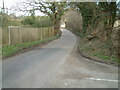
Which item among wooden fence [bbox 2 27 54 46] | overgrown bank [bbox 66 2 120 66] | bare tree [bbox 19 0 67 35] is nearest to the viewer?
overgrown bank [bbox 66 2 120 66]

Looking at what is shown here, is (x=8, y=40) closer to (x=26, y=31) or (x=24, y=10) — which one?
(x=26, y=31)

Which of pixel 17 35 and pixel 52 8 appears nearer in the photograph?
pixel 17 35

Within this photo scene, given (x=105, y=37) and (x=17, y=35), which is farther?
(x=17, y=35)

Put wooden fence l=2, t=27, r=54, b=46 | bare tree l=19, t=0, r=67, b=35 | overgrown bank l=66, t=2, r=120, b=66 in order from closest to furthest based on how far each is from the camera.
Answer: overgrown bank l=66, t=2, r=120, b=66 < wooden fence l=2, t=27, r=54, b=46 < bare tree l=19, t=0, r=67, b=35

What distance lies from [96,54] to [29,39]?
903 cm

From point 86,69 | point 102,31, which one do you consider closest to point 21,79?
point 86,69

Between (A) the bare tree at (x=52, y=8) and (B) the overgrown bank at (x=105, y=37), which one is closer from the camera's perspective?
(B) the overgrown bank at (x=105, y=37)

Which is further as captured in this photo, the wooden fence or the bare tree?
the bare tree

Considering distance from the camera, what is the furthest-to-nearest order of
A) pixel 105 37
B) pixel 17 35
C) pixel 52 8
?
pixel 52 8 → pixel 17 35 → pixel 105 37

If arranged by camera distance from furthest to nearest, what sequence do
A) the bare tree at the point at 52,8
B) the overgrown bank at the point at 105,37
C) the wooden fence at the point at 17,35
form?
the bare tree at the point at 52,8
the wooden fence at the point at 17,35
the overgrown bank at the point at 105,37

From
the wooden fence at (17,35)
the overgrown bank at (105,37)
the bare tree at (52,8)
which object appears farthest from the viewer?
the bare tree at (52,8)

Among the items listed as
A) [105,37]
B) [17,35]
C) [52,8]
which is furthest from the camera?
[52,8]

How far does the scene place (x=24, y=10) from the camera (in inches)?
1061

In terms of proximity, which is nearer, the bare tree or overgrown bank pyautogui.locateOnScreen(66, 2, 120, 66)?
overgrown bank pyautogui.locateOnScreen(66, 2, 120, 66)
